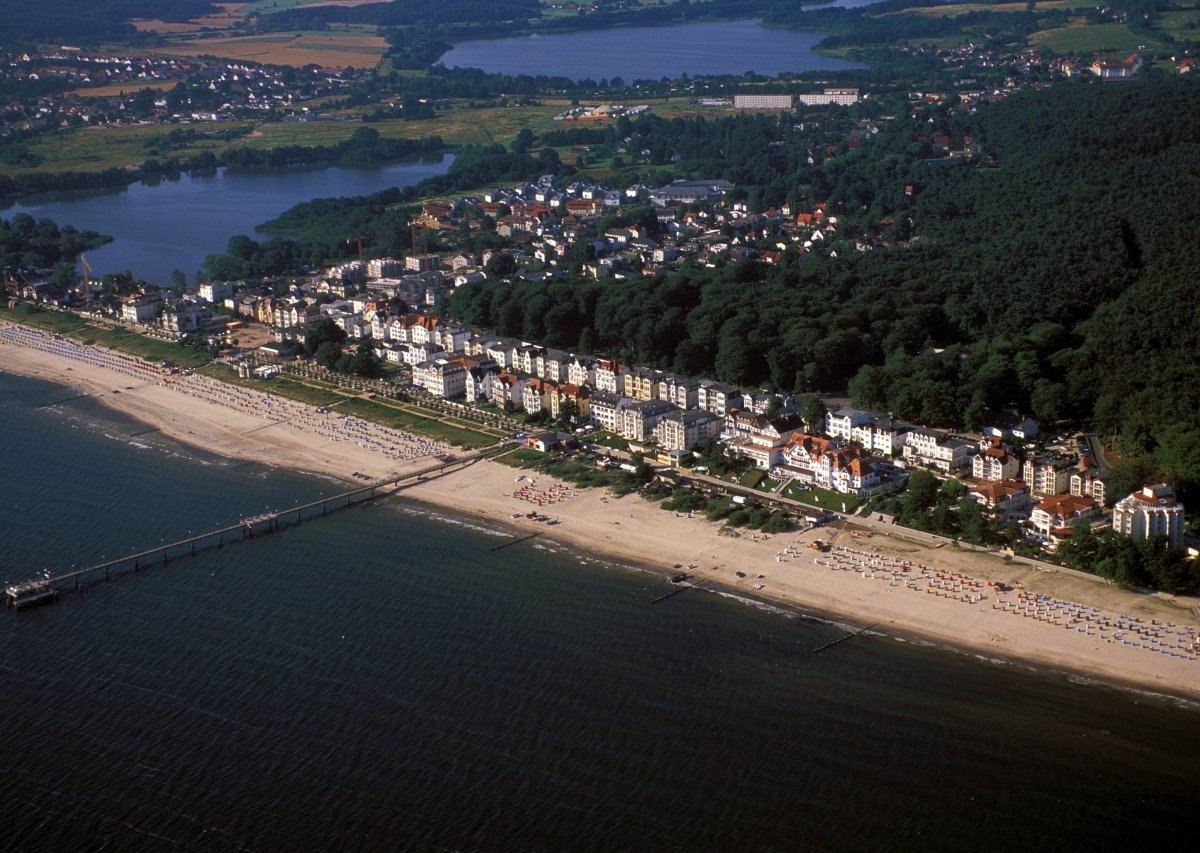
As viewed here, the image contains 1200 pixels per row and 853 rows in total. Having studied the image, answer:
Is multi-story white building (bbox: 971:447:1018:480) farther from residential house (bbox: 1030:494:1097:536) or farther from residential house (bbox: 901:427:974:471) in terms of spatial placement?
residential house (bbox: 1030:494:1097:536)

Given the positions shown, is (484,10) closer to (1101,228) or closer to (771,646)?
(1101,228)

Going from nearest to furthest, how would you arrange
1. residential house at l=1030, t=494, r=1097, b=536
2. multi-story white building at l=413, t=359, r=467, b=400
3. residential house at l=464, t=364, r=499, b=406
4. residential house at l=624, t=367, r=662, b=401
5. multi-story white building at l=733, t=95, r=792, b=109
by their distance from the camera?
residential house at l=1030, t=494, r=1097, b=536
residential house at l=624, t=367, r=662, b=401
residential house at l=464, t=364, r=499, b=406
multi-story white building at l=413, t=359, r=467, b=400
multi-story white building at l=733, t=95, r=792, b=109

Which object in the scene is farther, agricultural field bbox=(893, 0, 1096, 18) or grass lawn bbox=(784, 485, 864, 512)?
agricultural field bbox=(893, 0, 1096, 18)

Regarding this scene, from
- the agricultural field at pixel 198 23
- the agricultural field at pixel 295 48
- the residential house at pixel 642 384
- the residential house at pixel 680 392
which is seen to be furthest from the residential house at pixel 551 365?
the agricultural field at pixel 198 23

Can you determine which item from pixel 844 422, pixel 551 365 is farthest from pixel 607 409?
pixel 844 422

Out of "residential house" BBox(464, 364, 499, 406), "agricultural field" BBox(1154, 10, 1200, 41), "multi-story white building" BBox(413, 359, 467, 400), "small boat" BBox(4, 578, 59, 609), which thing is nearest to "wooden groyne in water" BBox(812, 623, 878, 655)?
"small boat" BBox(4, 578, 59, 609)

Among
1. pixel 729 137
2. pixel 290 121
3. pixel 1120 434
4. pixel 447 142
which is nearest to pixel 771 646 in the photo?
pixel 1120 434

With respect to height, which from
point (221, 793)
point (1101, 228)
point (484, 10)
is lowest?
point (221, 793)

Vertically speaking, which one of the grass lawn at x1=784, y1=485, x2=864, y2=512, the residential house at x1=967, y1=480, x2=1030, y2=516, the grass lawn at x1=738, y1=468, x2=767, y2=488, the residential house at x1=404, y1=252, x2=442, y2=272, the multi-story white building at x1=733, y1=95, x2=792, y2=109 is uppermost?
the multi-story white building at x1=733, y1=95, x2=792, y2=109
